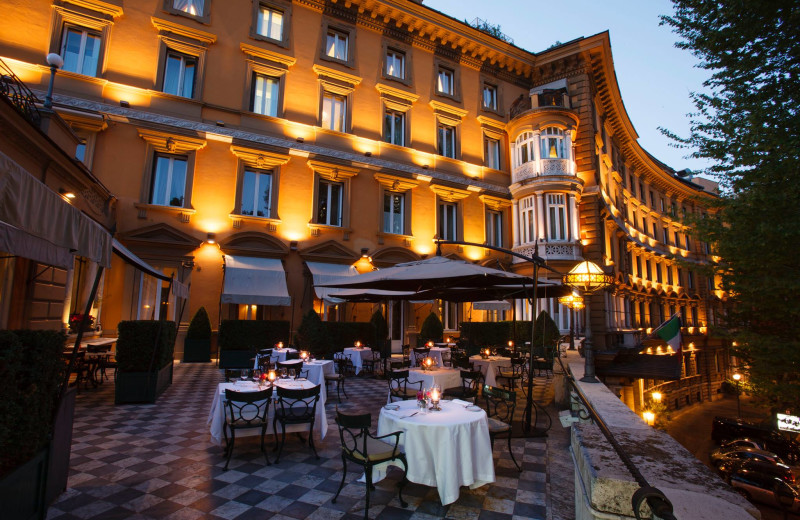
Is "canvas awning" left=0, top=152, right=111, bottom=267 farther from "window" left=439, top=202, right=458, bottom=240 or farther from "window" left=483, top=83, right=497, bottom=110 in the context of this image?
"window" left=483, top=83, right=497, bottom=110

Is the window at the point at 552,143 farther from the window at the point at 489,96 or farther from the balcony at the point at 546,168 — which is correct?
the window at the point at 489,96

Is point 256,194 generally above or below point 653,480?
above

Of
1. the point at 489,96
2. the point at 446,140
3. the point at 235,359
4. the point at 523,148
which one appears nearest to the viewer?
the point at 235,359

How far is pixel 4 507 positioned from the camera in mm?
2842

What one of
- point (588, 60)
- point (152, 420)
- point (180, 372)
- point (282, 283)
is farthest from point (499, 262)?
point (152, 420)

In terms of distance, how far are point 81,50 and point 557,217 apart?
65.3 ft

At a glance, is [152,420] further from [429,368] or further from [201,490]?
[429,368]

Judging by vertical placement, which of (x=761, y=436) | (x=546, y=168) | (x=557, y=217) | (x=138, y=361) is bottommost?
(x=761, y=436)

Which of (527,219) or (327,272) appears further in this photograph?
(527,219)

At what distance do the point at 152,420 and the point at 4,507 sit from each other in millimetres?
4287

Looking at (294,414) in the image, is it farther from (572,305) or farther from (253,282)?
(572,305)

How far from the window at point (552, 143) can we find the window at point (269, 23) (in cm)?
1299

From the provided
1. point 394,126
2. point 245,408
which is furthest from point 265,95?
point 245,408

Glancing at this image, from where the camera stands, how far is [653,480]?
2.14 meters
